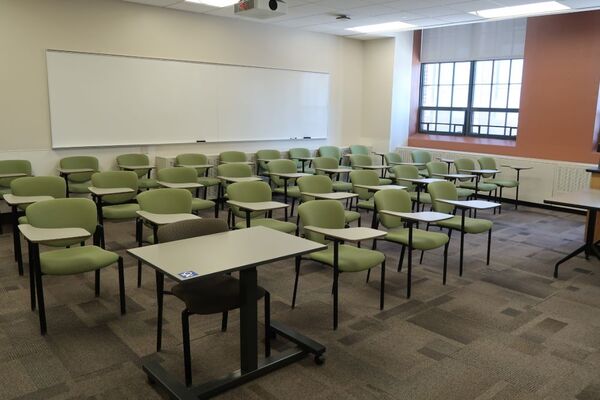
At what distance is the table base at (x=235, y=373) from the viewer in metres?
2.69

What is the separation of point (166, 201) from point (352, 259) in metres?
1.82

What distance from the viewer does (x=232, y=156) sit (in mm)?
8078

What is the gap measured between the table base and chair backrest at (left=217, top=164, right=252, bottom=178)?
3434mm

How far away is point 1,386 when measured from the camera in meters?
2.82

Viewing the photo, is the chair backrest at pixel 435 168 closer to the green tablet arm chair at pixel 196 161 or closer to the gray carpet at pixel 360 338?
the gray carpet at pixel 360 338

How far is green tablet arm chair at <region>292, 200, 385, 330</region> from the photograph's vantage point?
3654mm

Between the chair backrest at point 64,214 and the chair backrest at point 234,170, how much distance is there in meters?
2.58

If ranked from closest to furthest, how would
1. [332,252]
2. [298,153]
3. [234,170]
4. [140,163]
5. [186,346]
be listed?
[186,346]
[332,252]
[234,170]
[140,163]
[298,153]

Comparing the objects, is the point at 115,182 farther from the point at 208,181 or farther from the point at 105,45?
the point at 105,45


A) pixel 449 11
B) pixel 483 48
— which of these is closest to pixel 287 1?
pixel 449 11

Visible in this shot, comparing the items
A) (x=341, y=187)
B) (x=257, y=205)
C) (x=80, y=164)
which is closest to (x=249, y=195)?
(x=257, y=205)

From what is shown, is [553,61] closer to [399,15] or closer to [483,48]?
[483,48]

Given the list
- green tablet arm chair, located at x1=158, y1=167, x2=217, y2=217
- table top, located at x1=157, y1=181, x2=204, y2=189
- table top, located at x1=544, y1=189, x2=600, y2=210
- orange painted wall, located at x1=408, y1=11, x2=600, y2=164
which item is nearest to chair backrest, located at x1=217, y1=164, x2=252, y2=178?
green tablet arm chair, located at x1=158, y1=167, x2=217, y2=217

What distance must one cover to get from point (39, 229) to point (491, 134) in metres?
8.28
